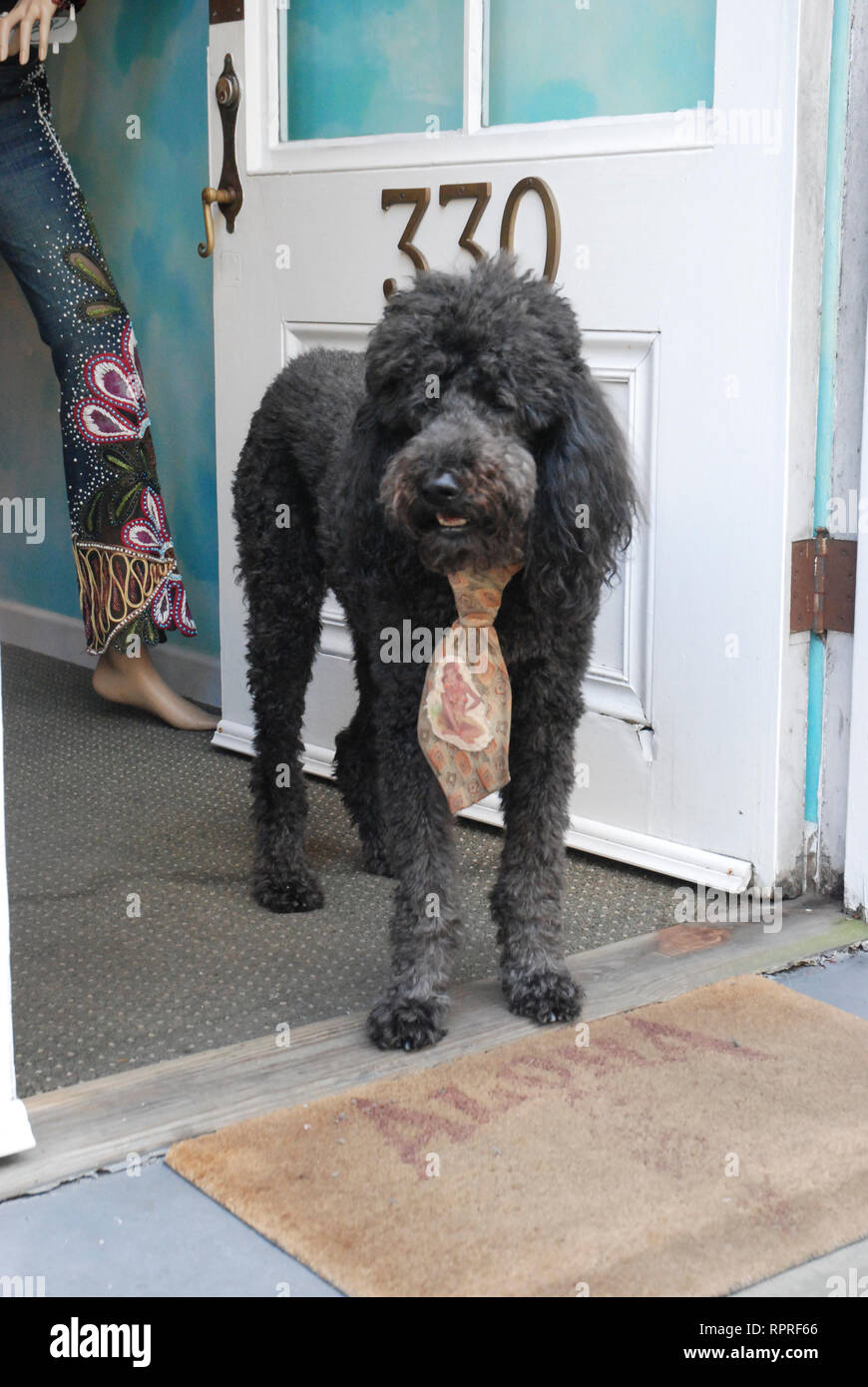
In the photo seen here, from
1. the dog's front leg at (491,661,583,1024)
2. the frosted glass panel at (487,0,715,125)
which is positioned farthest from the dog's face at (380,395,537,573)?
the frosted glass panel at (487,0,715,125)

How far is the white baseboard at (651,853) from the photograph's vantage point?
2.64 m

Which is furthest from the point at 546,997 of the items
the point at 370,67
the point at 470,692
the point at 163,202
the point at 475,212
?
the point at 163,202

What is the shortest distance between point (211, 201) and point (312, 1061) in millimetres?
2039

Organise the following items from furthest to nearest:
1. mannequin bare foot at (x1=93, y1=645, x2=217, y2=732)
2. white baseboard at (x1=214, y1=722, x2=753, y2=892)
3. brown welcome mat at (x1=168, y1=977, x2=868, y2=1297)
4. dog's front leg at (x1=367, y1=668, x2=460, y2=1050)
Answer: mannequin bare foot at (x1=93, y1=645, x2=217, y2=732) < white baseboard at (x1=214, y1=722, x2=753, y2=892) < dog's front leg at (x1=367, y1=668, x2=460, y2=1050) < brown welcome mat at (x1=168, y1=977, x2=868, y2=1297)

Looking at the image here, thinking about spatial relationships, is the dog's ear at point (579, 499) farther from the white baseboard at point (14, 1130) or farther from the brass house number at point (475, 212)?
the white baseboard at point (14, 1130)

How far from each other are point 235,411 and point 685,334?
126 cm

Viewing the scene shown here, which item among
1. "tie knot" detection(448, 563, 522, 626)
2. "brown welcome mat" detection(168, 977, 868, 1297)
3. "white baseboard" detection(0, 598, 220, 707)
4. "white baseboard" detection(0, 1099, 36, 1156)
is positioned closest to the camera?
"brown welcome mat" detection(168, 977, 868, 1297)

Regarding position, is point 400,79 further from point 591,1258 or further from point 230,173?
point 591,1258

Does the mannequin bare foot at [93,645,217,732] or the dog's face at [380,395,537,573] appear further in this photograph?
the mannequin bare foot at [93,645,217,732]

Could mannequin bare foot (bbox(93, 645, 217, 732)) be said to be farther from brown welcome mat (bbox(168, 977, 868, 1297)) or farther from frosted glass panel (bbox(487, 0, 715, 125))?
brown welcome mat (bbox(168, 977, 868, 1297))

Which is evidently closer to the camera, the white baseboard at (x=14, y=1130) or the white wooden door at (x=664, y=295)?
the white baseboard at (x=14, y=1130)

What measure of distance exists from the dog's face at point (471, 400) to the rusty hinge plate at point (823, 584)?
734 millimetres

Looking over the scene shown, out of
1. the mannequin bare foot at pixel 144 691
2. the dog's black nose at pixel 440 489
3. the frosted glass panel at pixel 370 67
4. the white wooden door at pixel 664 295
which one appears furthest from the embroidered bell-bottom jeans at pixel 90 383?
the dog's black nose at pixel 440 489

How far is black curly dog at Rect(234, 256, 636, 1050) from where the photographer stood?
1924 millimetres
